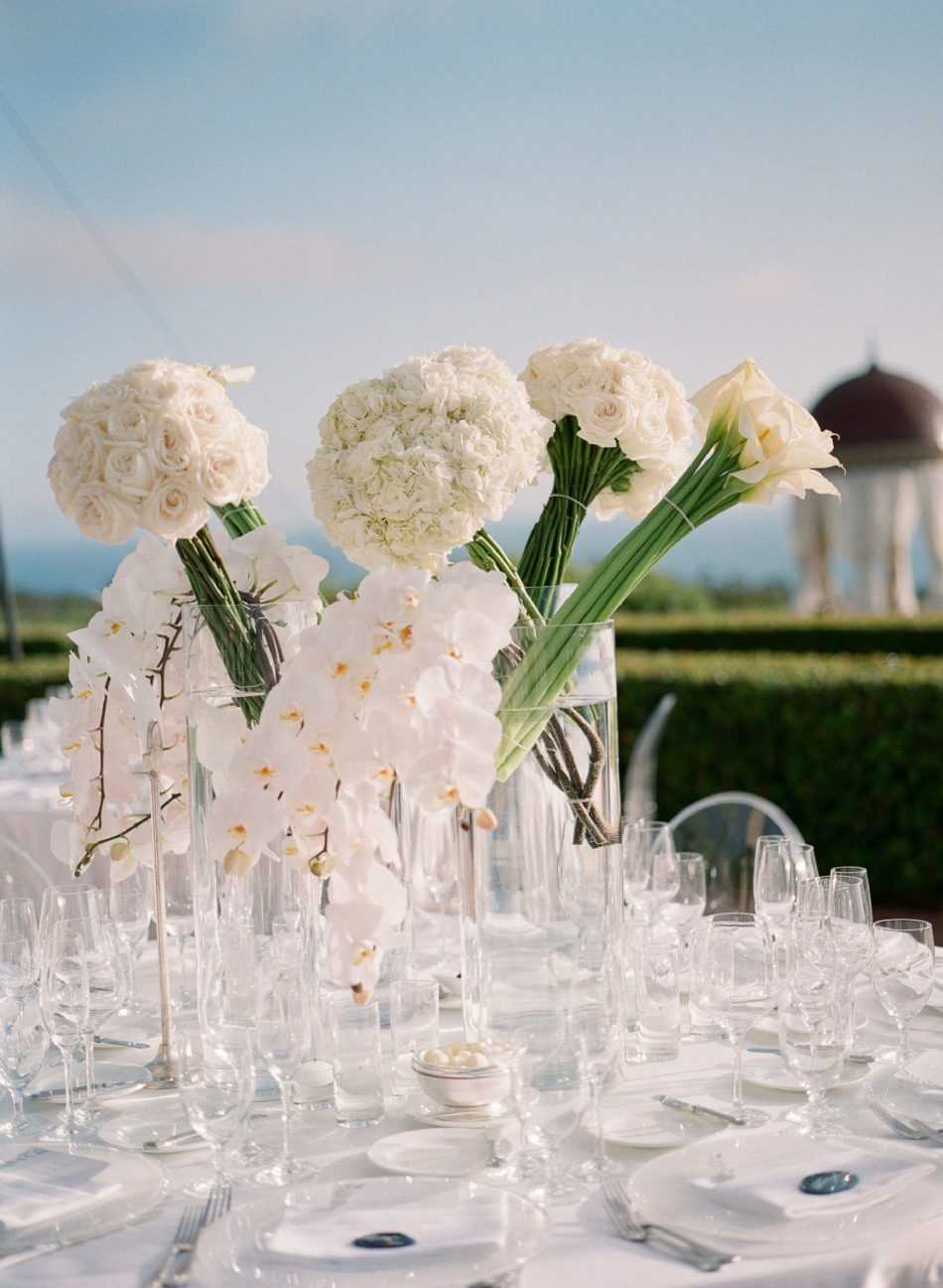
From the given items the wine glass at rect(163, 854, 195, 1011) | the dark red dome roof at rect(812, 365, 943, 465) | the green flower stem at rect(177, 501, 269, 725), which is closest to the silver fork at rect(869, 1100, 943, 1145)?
the green flower stem at rect(177, 501, 269, 725)

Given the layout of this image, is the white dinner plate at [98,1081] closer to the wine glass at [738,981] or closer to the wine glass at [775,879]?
the wine glass at [738,981]

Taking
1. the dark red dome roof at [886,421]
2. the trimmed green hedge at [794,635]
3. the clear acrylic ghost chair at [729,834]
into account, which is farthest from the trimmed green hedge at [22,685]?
the dark red dome roof at [886,421]

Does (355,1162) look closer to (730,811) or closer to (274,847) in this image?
(274,847)

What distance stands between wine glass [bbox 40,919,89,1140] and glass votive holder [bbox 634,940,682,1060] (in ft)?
2.55

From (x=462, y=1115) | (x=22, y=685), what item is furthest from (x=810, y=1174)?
(x=22, y=685)

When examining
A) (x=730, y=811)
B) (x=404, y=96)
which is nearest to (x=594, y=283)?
(x=404, y=96)

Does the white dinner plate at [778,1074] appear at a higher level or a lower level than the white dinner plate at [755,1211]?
higher

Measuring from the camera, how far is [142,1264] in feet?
4.36

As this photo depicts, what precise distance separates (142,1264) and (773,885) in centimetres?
115

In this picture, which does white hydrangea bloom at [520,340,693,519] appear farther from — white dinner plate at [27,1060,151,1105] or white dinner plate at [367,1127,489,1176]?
white dinner plate at [27,1060,151,1105]

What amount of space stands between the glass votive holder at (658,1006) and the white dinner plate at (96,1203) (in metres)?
0.70

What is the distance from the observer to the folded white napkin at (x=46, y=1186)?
1428 millimetres

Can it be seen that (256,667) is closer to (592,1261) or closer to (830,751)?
(592,1261)

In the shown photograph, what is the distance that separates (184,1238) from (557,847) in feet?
2.02
